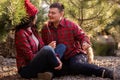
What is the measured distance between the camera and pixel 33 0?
176 inches

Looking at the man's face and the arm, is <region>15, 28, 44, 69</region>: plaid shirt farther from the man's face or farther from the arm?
the man's face

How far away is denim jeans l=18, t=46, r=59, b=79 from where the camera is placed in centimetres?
358

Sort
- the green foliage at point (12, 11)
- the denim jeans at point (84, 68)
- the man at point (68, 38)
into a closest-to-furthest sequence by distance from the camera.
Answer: the green foliage at point (12, 11) → the denim jeans at point (84, 68) → the man at point (68, 38)

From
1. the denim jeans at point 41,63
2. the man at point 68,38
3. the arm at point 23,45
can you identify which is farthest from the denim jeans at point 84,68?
Answer: the arm at point 23,45

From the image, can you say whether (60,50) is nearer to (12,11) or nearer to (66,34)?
(66,34)

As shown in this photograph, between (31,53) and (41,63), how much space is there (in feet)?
0.45

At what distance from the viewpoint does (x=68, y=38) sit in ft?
12.8

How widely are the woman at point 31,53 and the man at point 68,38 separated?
16 centimetres

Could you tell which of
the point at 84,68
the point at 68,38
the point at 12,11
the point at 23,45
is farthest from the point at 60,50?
the point at 12,11

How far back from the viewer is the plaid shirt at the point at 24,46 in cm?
361

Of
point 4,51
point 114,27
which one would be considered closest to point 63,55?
point 4,51

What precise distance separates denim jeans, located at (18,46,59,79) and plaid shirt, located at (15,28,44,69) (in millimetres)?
61

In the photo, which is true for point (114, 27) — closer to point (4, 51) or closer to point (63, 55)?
point (4, 51)

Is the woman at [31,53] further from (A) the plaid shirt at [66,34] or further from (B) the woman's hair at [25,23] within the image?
(A) the plaid shirt at [66,34]
